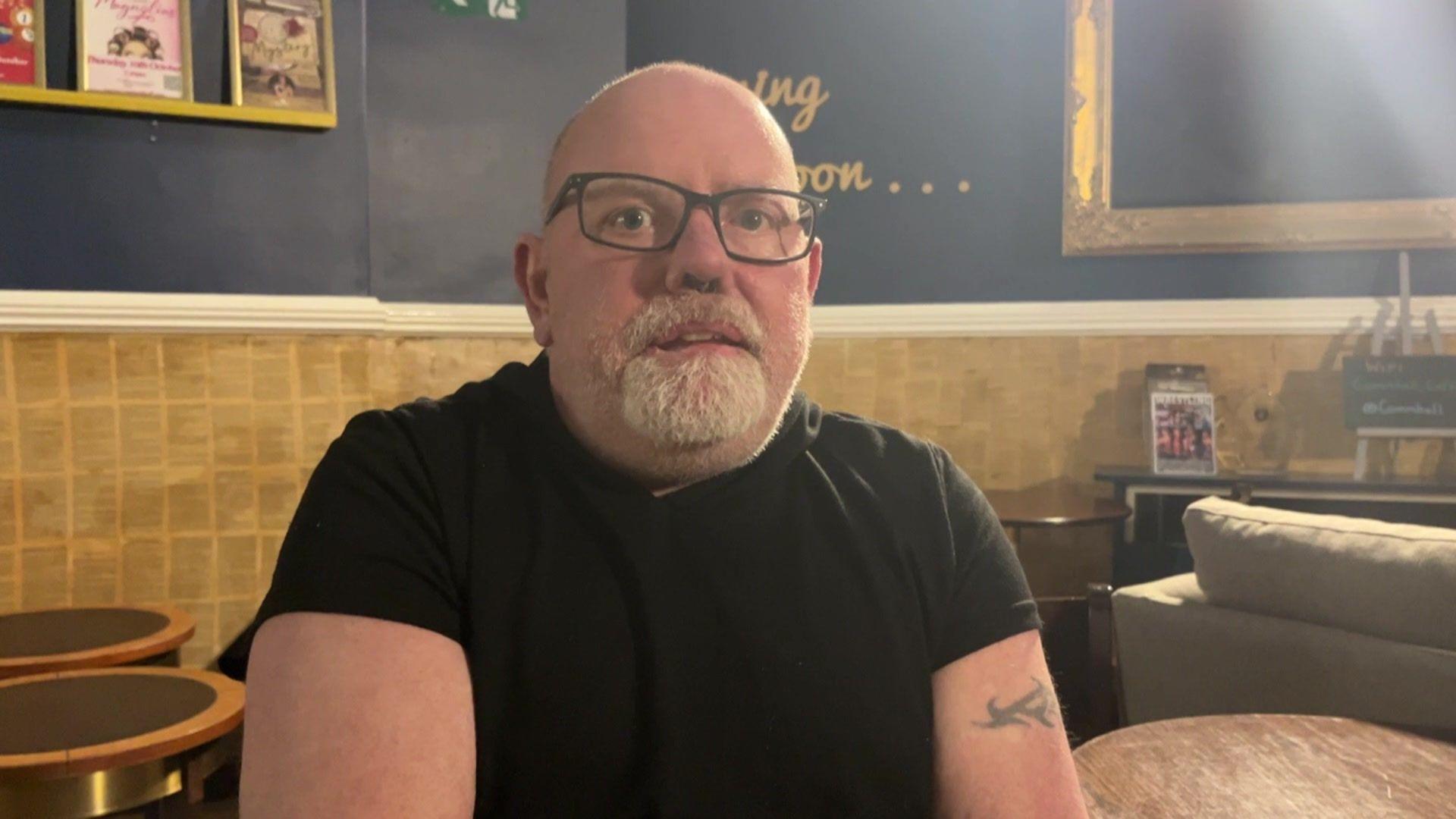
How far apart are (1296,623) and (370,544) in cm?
153

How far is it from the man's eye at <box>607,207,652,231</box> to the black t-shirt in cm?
18

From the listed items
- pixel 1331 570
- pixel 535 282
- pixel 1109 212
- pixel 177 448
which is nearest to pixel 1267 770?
pixel 1331 570

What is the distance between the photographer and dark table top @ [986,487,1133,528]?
2773 mm

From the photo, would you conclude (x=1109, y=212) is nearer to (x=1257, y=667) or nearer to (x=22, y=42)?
(x=1257, y=667)

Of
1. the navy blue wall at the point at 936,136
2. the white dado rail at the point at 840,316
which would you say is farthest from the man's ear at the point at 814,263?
the navy blue wall at the point at 936,136

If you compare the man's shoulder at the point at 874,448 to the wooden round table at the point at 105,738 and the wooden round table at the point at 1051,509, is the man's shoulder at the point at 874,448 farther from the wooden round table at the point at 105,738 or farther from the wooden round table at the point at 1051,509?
the wooden round table at the point at 1051,509

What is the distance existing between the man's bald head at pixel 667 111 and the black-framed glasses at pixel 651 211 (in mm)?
27

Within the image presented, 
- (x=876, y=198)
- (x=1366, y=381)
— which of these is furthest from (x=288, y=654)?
(x=1366, y=381)

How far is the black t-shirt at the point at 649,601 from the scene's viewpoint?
88cm

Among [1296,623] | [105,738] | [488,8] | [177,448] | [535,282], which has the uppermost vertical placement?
[488,8]

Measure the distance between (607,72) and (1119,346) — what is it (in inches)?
76.4

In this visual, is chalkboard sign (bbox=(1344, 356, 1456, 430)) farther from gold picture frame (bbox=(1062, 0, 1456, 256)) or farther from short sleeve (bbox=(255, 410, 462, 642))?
short sleeve (bbox=(255, 410, 462, 642))

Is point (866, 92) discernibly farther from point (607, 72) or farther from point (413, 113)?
point (413, 113)

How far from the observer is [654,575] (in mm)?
940
